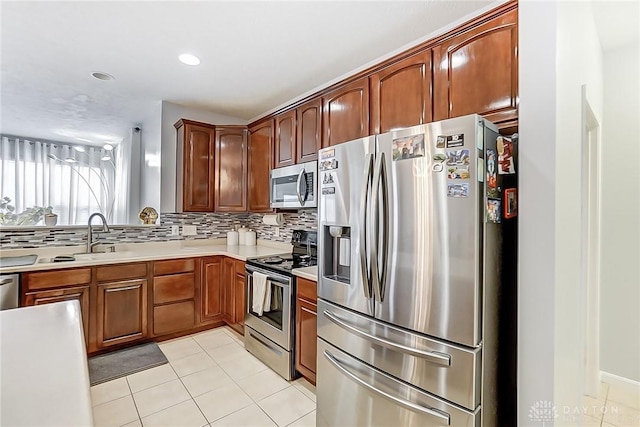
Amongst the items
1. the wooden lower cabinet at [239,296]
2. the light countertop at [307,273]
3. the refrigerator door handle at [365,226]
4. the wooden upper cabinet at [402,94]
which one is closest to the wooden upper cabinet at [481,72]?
the wooden upper cabinet at [402,94]

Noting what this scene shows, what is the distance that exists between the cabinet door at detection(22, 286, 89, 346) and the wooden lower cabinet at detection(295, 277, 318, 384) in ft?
5.50

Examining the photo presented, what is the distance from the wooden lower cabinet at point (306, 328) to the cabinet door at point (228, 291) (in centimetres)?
113

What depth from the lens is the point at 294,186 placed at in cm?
289

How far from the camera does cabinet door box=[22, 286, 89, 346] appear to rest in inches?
94.7

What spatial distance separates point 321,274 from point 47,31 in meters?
2.38

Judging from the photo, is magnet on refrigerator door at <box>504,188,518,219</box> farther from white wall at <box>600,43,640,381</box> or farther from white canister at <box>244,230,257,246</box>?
white canister at <box>244,230,257,246</box>

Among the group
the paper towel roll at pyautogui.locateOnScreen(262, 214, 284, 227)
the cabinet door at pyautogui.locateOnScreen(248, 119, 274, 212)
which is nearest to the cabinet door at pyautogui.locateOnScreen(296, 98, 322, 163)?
the cabinet door at pyautogui.locateOnScreen(248, 119, 274, 212)

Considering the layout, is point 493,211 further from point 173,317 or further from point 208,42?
point 173,317

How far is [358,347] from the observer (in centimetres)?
168

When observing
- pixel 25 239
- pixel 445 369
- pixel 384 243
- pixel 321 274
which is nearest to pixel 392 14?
pixel 384 243

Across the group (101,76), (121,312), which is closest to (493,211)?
(121,312)

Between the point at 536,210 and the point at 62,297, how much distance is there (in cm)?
334

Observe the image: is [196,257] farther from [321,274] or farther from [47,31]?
[47,31]

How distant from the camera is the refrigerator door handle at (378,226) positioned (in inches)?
60.7
